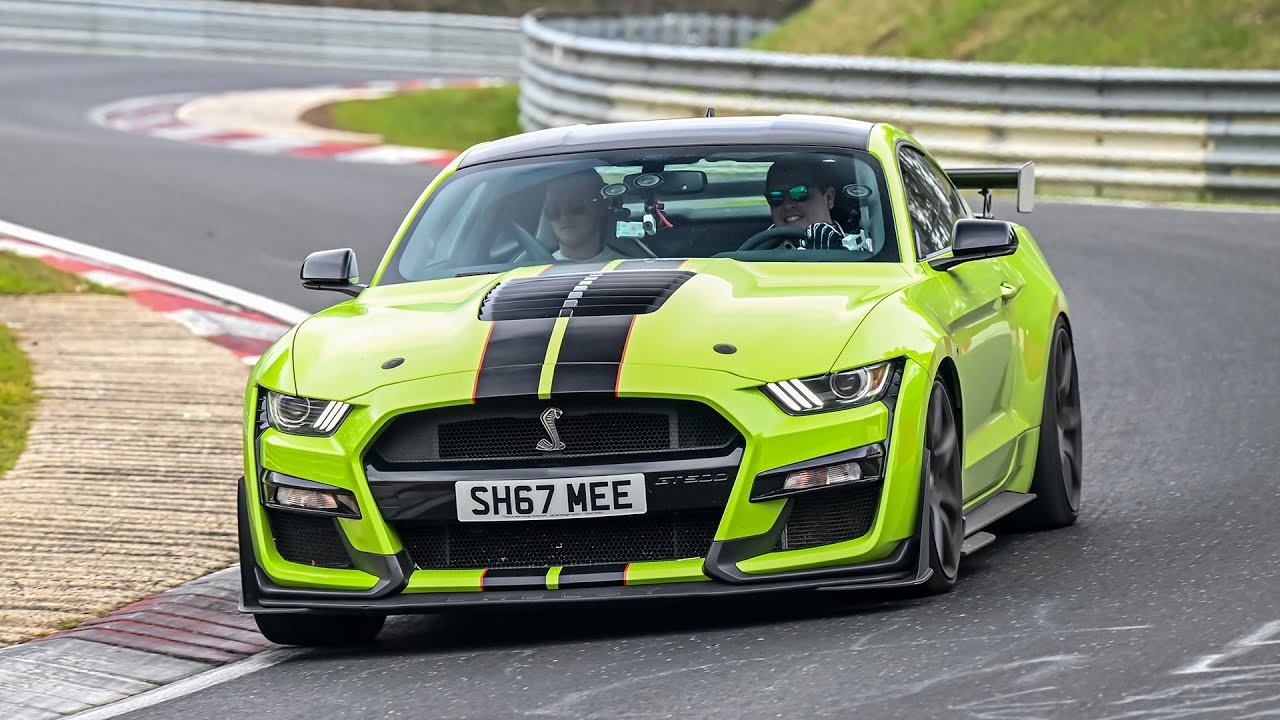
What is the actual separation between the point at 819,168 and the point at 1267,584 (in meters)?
1.96

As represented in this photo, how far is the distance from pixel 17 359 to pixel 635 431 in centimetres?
598

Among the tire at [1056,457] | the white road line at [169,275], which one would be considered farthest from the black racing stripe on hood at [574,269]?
the white road line at [169,275]

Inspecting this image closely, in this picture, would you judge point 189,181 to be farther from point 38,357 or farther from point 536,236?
point 536,236

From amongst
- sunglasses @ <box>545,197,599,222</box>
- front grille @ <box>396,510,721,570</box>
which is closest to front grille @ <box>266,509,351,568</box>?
front grille @ <box>396,510,721,570</box>

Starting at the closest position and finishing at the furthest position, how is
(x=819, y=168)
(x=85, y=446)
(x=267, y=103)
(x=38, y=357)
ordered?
(x=819, y=168) → (x=85, y=446) → (x=38, y=357) → (x=267, y=103)

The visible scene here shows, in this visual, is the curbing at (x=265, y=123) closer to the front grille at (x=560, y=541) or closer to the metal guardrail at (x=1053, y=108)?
the metal guardrail at (x=1053, y=108)

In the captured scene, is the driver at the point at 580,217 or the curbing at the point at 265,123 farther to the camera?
the curbing at the point at 265,123

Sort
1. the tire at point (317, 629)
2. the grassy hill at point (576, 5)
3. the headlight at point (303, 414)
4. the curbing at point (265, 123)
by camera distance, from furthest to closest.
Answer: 1. the grassy hill at point (576, 5)
2. the curbing at point (265, 123)
3. the tire at point (317, 629)
4. the headlight at point (303, 414)

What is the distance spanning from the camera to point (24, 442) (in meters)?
9.27

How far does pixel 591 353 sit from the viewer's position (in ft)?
19.2

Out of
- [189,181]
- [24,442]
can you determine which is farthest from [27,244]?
[24,442]

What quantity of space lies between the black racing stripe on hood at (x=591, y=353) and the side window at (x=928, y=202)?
1306 mm

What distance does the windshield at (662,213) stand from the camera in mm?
6961

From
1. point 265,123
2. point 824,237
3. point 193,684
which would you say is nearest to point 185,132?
point 265,123
